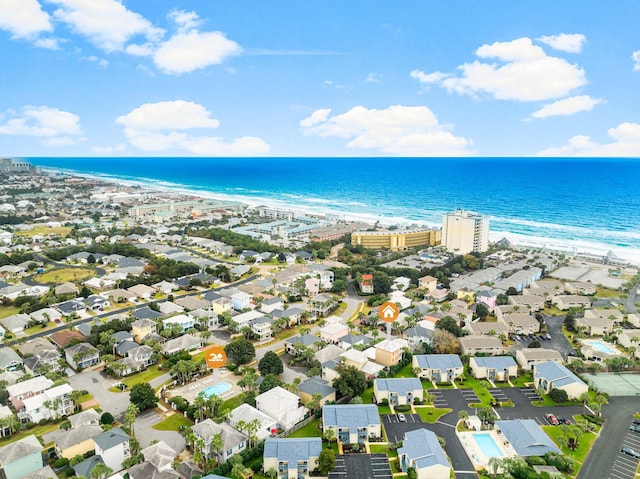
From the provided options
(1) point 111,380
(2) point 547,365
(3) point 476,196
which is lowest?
(1) point 111,380

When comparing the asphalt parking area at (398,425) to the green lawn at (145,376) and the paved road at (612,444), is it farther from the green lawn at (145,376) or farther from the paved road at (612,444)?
the green lawn at (145,376)

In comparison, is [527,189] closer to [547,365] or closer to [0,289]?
[547,365]

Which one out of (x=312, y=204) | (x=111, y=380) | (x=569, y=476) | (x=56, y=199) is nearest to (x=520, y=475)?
(x=569, y=476)

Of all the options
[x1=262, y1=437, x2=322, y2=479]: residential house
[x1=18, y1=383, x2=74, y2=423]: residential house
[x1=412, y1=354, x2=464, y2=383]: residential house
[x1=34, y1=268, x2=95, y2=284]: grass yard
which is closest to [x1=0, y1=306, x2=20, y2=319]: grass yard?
[x1=34, y1=268, x2=95, y2=284]: grass yard

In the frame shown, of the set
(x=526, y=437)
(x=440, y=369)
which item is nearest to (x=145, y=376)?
(x=440, y=369)

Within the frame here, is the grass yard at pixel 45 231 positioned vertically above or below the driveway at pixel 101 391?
above

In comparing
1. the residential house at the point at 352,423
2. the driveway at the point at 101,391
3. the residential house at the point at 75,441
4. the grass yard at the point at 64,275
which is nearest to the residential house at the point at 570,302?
the residential house at the point at 352,423
